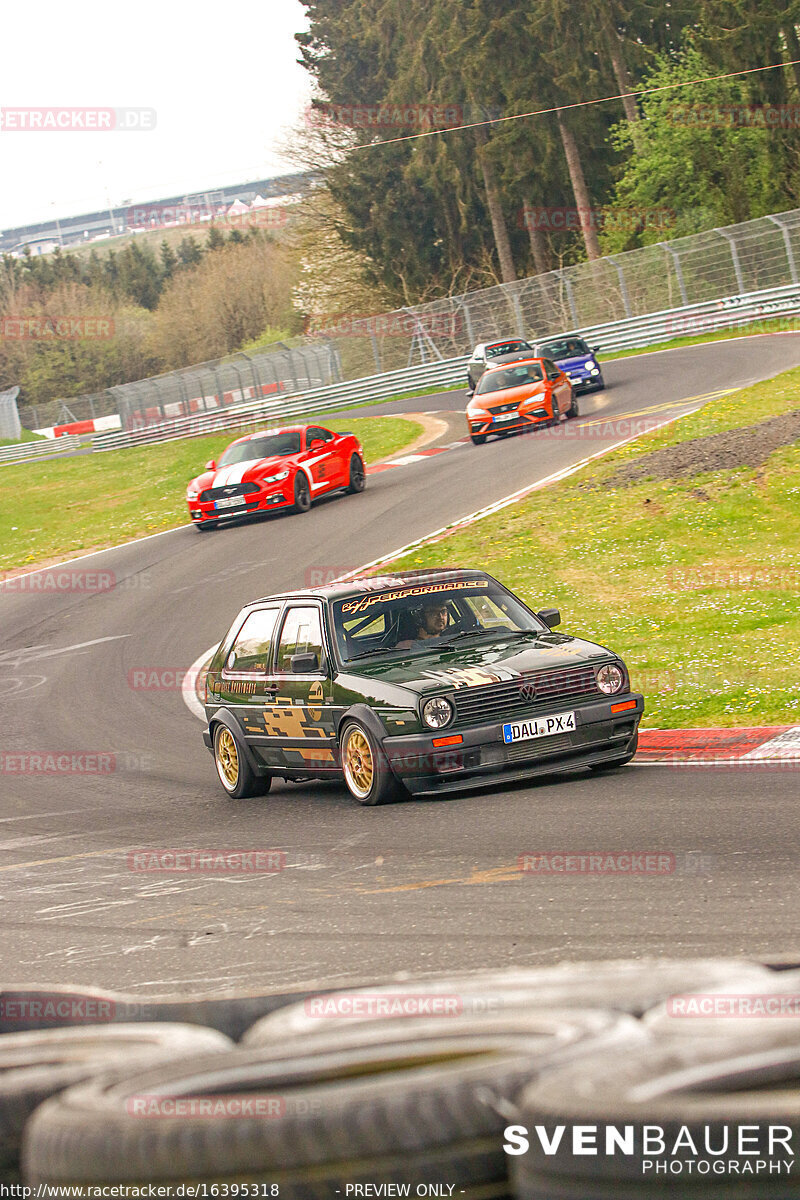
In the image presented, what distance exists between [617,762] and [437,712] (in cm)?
142

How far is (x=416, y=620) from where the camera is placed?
10148 mm

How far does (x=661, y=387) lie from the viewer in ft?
106

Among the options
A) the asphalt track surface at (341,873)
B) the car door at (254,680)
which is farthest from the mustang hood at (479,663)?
the car door at (254,680)

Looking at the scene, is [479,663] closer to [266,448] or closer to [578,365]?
[266,448]

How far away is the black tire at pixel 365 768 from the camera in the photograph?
9039 millimetres

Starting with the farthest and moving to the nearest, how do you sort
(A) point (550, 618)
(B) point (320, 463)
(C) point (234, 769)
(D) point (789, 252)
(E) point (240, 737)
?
(D) point (789, 252) < (B) point (320, 463) < (C) point (234, 769) < (E) point (240, 737) < (A) point (550, 618)

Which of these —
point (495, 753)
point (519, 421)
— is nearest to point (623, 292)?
point (519, 421)

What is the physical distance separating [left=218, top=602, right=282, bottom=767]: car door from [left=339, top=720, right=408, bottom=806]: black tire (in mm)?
971

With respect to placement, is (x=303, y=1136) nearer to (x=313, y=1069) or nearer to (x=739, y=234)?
(x=313, y=1069)

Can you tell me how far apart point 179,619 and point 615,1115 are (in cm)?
1738

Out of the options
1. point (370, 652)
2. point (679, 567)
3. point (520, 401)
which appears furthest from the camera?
point (520, 401)

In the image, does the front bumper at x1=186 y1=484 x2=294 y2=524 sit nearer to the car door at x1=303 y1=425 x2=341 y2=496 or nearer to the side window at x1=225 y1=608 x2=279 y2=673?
the car door at x1=303 y1=425 x2=341 y2=496

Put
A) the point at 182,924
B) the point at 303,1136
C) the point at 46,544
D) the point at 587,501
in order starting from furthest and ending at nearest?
the point at 46,544 → the point at 587,501 → the point at 182,924 → the point at 303,1136

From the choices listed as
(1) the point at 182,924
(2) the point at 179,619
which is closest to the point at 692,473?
(2) the point at 179,619
